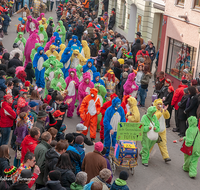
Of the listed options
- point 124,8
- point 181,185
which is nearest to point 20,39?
point 181,185

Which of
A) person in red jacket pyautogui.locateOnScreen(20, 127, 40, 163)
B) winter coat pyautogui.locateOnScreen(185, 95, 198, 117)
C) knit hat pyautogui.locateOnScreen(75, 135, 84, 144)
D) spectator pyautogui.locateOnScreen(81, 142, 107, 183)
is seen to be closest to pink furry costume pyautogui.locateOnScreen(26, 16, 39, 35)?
winter coat pyautogui.locateOnScreen(185, 95, 198, 117)

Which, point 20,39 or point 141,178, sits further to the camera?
point 20,39

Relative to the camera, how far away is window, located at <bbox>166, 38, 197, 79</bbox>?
53.4 feet

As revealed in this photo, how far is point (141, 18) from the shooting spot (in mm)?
24859

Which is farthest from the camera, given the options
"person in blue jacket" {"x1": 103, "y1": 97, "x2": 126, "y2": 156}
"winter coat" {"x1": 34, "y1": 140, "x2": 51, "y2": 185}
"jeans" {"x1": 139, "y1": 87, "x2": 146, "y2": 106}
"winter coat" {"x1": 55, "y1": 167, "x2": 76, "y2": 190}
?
"jeans" {"x1": 139, "y1": 87, "x2": 146, "y2": 106}

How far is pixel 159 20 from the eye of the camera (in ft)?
76.9

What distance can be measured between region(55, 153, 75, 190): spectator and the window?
1098 cm

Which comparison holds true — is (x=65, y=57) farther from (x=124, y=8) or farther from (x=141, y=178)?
(x=124, y=8)

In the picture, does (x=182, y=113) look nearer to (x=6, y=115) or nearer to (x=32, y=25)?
(x=6, y=115)

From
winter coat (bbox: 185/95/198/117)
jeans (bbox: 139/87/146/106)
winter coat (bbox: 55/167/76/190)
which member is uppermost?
winter coat (bbox: 55/167/76/190)

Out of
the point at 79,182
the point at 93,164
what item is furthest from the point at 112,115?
the point at 79,182

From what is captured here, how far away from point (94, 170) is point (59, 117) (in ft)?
6.55

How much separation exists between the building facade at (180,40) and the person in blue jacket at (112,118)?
7.12 m

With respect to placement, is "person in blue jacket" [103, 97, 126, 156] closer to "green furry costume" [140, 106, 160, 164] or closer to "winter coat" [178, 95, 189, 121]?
"green furry costume" [140, 106, 160, 164]
